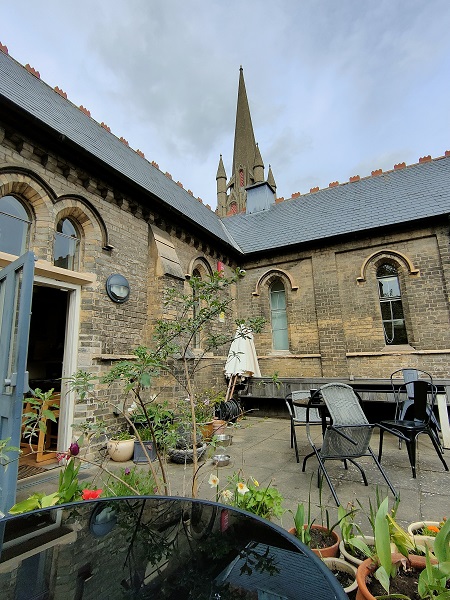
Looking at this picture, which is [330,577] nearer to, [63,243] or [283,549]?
[283,549]

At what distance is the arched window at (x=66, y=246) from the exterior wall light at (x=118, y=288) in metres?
0.67

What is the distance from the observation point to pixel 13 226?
16.1 feet

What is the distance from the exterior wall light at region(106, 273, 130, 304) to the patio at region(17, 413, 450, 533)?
115 inches

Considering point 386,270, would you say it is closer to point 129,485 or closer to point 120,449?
point 120,449

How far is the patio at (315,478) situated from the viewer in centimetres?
331

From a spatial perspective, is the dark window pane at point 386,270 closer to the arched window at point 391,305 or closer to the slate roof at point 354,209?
the arched window at point 391,305

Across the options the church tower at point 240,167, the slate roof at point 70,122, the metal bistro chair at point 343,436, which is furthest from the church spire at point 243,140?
the metal bistro chair at point 343,436

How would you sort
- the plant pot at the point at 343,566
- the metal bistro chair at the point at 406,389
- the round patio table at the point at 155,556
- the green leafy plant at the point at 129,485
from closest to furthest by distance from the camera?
the round patio table at the point at 155,556, the plant pot at the point at 343,566, the green leafy plant at the point at 129,485, the metal bistro chair at the point at 406,389

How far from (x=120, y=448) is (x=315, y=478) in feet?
9.76

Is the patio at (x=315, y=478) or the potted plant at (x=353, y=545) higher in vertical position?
the potted plant at (x=353, y=545)

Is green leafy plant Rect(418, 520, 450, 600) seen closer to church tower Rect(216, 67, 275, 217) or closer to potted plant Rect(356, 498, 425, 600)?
potted plant Rect(356, 498, 425, 600)

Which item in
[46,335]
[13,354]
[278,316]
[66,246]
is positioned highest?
[66,246]

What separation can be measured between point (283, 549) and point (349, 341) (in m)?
8.72

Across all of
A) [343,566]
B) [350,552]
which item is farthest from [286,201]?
[343,566]
